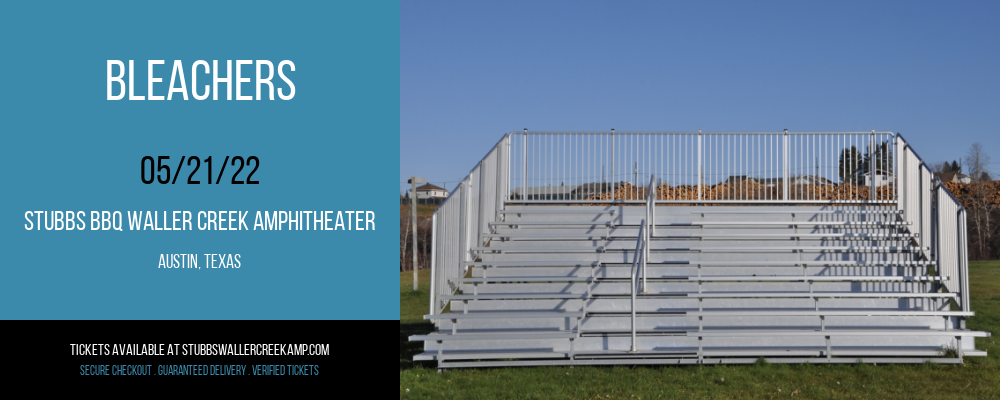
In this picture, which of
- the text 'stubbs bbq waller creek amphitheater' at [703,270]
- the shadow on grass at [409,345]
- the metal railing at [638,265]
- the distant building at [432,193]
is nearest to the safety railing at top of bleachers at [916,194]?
the text 'stubbs bbq waller creek amphitheater' at [703,270]

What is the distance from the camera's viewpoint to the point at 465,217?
1126cm

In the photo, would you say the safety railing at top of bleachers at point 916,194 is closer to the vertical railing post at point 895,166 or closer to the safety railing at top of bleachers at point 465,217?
the vertical railing post at point 895,166

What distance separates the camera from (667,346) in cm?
960

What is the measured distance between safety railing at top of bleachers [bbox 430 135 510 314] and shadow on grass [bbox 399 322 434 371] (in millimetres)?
683

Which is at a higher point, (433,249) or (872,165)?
(872,165)

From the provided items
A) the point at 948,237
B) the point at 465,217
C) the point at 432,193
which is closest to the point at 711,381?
the point at 465,217

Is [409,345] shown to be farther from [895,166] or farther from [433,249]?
[895,166]

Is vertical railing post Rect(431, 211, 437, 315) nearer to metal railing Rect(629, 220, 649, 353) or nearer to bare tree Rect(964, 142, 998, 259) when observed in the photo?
metal railing Rect(629, 220, 649, 353)

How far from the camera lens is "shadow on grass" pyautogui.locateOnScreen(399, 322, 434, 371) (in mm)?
9766

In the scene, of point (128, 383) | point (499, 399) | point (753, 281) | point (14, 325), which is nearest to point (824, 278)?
point (753, 281)

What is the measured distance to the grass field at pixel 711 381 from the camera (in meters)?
7.90

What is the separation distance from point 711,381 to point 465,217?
4033 millimetres

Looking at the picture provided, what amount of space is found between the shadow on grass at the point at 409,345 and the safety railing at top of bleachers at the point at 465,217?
68 cm

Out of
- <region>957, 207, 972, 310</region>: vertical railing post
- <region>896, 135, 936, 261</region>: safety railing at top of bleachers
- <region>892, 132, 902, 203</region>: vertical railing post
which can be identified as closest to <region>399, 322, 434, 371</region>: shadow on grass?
<region>957, 207, 972, 310</region>: vertical railing post
